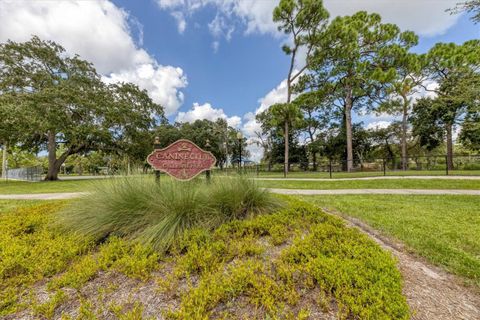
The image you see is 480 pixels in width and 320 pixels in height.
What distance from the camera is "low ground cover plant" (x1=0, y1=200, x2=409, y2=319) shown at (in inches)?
60.4

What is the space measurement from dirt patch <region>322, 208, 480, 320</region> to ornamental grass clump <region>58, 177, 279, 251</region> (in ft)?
6.26

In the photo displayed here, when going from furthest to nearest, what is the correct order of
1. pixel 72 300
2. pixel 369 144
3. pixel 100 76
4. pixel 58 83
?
pixel 369 144
pixel 100 76
pixel 58 83
pixel 72 300

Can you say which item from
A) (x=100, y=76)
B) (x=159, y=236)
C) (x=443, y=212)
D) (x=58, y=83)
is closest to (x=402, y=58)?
(x=443, y=212)

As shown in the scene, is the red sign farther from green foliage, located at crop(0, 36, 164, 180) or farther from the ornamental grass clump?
green foliage, located at crop(0, 36, 164, 180)

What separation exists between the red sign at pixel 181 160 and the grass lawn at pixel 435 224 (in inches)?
126

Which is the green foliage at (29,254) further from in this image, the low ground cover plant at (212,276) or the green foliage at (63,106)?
the green foliage at (63,106)

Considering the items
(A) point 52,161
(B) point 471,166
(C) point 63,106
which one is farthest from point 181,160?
(B) point 471,166

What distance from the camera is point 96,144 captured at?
1764cm

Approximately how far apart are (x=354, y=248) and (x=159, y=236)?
2.22 m

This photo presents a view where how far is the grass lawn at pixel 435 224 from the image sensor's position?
2.47m

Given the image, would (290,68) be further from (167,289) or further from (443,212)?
(167,289)

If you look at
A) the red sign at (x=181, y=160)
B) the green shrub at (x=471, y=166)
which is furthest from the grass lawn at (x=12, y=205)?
the green shrub at (x=471, y=166)

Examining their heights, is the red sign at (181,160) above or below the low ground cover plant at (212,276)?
above

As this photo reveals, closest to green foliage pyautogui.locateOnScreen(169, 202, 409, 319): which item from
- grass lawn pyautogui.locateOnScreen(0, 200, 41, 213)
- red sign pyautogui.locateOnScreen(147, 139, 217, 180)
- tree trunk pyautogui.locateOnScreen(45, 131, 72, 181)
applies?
red sign pyautogui.locateOnScreen(147, 139, 217, 180)
